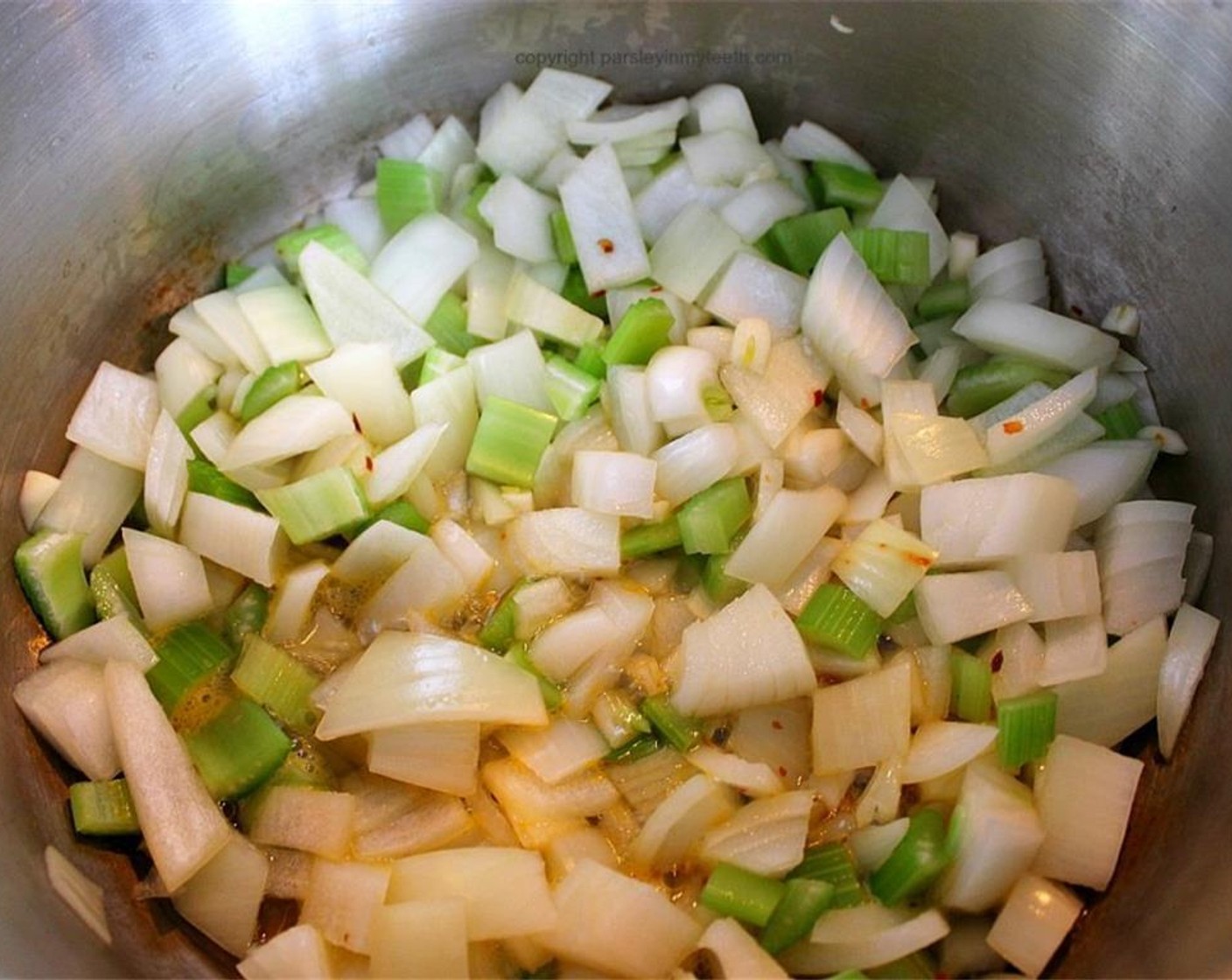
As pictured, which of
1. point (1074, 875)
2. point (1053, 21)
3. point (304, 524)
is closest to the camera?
point (1074, 875)

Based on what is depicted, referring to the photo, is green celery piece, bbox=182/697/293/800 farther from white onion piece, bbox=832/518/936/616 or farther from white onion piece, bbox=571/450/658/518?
white onion piece, bbox=832/518/936/616

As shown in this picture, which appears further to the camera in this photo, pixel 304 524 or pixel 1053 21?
pixel 1053 21

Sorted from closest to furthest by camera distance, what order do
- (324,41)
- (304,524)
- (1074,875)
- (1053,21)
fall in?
(1074,875), (304,524), (1053,21), (324,41)

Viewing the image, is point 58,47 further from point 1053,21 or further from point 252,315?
point 1053,21

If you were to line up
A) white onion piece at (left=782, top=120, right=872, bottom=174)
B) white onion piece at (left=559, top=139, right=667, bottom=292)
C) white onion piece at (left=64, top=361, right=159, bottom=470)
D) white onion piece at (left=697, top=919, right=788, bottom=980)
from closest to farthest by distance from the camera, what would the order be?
1. white onion piece at (left=697, top=919, right=788, bottom=980)
2. white onion piece at (left=64, top=361, right=159, bottom=470)
3. white onion piece at (left=559, top=139, right=667, bottom=292)
4. white onion piece at (left=782, top=120, right=872, bottom=174)

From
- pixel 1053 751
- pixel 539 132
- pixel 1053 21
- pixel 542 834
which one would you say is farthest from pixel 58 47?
pixel 1053 751

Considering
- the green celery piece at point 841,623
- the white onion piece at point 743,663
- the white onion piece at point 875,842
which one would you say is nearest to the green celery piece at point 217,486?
the white onion piece at point 743,663

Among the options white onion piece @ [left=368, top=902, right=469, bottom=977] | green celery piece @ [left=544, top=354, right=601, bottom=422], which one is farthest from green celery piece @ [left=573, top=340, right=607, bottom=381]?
white onion piece @ [left=368, top=902, right=469, bottom=977]

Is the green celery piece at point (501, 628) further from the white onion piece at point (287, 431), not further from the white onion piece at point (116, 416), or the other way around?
the white onion piece at point (116, 416)
